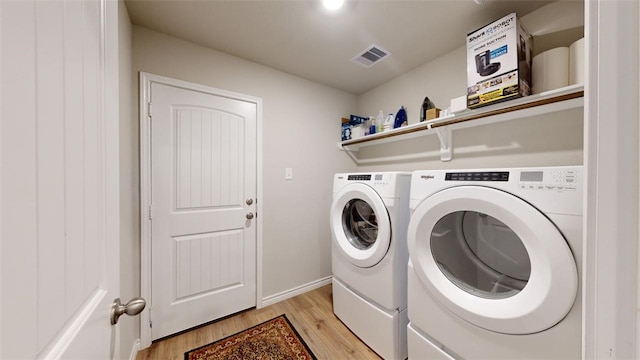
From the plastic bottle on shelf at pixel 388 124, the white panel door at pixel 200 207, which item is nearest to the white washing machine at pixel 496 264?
the plastic bottle on shelf at pixel 388 124

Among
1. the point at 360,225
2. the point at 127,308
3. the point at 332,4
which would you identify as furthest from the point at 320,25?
the point at 127,308

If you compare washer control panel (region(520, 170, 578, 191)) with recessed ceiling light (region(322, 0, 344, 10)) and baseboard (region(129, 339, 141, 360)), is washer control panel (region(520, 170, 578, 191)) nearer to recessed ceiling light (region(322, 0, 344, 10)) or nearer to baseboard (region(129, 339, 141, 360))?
recessed ceiling light (region(322, 0, 344, 10))

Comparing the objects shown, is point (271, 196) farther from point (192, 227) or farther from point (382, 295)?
point (382, 295)

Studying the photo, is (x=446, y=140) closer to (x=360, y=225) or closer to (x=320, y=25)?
(x=360, y=225)

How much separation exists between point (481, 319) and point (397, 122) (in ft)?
5.20

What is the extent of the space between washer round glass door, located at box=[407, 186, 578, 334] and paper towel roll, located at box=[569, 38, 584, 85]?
766mm

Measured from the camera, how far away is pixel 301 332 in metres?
1.65

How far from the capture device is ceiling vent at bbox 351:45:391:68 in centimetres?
177

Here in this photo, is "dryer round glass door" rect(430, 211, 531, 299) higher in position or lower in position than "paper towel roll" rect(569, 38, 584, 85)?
lower

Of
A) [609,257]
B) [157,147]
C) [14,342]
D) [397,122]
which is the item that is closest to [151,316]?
[157,147]

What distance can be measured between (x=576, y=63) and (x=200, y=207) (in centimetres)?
244

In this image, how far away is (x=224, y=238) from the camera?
1.81 metres

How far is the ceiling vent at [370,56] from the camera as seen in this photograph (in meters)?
1.77

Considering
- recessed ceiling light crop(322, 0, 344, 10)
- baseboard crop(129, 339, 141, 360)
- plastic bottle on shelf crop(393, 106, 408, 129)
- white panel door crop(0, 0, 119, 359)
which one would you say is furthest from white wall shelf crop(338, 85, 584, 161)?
baseboard crop(129, 339, 141, 360)
